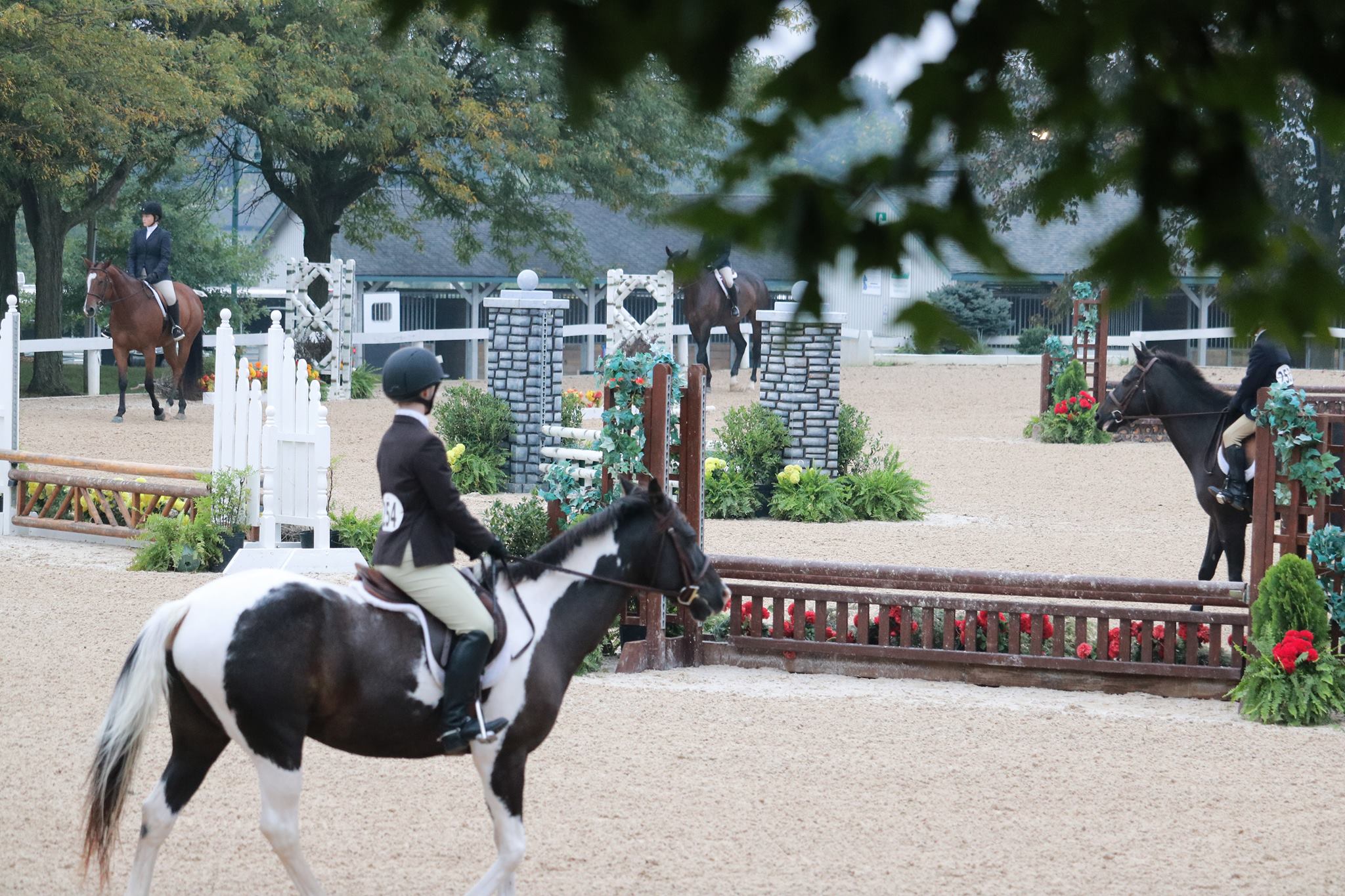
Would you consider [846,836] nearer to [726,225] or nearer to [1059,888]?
[1059,888]

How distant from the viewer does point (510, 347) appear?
50.0 feet

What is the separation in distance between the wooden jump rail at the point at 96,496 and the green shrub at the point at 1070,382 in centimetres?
1203

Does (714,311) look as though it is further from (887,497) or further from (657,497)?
(657,497)

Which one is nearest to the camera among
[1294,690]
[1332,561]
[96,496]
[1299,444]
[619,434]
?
[1294,690]

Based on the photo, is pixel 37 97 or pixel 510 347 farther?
pixel 37 97

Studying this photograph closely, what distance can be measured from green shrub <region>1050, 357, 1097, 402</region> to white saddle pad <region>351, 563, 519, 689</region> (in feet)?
54.5

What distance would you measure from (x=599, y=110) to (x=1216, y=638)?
6.31 metres

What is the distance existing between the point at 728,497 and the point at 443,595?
31.4 feet

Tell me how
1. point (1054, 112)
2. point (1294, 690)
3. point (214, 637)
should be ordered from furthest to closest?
1. point (1294, 690)
2. point (214, 637)
3. point (1054, 112)

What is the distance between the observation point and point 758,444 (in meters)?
14.5

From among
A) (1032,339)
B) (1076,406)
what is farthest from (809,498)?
(1032,339)

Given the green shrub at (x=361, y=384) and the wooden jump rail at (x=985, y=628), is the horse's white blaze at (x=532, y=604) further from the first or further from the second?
the green shrub at (x=361, y=384)

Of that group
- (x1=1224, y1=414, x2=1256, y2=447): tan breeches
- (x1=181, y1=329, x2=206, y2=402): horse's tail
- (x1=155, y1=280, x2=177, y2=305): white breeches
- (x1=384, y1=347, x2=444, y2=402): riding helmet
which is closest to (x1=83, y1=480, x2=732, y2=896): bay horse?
(x1=384, y1=347, x2=444, y2=402): riding helmet

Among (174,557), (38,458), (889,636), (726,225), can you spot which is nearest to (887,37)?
(726,225)
